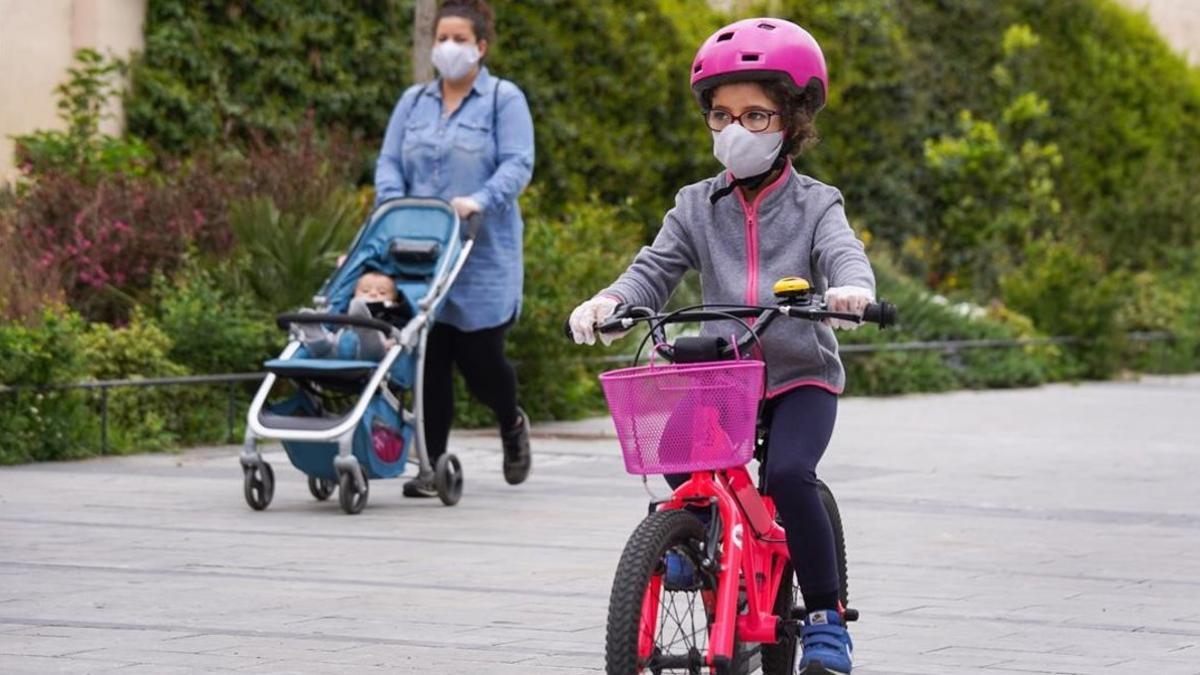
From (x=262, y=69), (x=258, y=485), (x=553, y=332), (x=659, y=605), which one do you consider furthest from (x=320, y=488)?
(x=262, y=69)

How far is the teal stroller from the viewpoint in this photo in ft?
30.8

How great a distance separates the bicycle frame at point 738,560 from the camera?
5.01 m

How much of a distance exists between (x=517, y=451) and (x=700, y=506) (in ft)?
17.3

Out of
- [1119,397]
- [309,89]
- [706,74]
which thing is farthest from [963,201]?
[706,74]

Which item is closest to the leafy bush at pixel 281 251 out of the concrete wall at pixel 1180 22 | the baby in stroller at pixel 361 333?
the baby in stroller at pixel 361 333

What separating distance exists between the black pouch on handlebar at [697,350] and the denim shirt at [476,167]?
5.02 metres

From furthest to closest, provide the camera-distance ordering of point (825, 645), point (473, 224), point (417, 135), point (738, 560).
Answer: point (417, 135), point (473, 224), point (825, 645), point (738, 560)

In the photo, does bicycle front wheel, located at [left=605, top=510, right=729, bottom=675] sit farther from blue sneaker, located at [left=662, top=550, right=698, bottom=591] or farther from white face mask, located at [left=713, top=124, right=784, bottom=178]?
white face mask, located at [left=713, top=124, right=784, bottom=178]

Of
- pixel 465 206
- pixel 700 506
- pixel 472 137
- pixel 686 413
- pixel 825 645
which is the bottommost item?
pixel 825 645

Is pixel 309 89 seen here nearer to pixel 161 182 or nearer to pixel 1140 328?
pixel 161 182

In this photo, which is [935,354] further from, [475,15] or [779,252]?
[779,252]

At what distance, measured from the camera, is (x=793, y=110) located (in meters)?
5.56

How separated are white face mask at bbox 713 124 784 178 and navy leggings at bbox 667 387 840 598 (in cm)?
56

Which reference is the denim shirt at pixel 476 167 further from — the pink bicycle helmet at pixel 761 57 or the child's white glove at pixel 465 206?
the pink bicycle helmet at pixel 761 57
